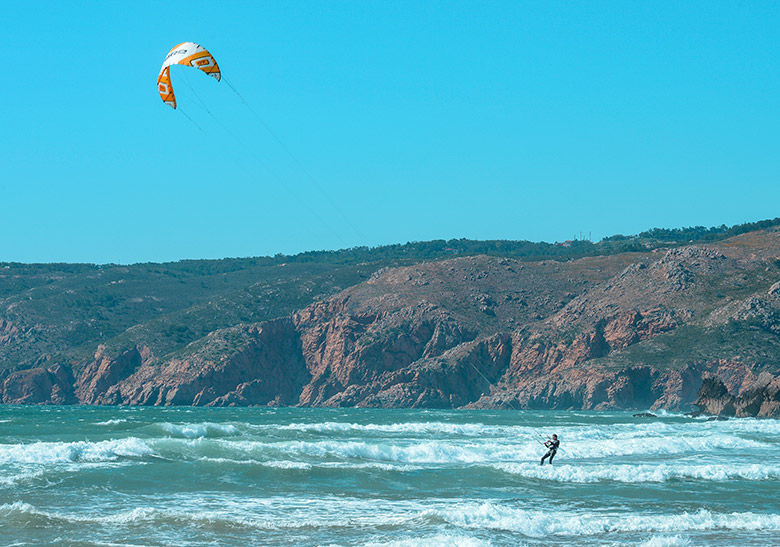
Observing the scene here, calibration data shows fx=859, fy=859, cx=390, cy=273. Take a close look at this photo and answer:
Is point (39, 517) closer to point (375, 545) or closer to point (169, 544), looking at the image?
point (169, 544)

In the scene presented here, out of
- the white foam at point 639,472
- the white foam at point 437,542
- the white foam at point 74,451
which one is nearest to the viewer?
the white foam at point 437,542

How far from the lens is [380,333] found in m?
92.9

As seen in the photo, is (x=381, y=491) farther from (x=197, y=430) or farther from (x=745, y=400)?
(x=745, y=400)

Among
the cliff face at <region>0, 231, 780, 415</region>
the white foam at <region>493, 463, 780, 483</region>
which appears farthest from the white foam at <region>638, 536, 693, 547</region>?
the cliff face at <region>0, 231, 780, 415</region>

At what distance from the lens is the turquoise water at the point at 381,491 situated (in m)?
18.3

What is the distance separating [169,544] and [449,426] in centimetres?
3000

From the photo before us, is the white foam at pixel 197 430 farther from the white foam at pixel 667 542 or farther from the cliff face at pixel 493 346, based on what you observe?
the cliff face at pixel 493 346

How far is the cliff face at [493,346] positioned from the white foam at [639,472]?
48172 mm

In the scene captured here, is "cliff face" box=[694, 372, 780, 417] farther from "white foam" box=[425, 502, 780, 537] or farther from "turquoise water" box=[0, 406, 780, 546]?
"white foam" box=[425, 502, 780, 537]

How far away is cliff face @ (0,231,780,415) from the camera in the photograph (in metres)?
78.3

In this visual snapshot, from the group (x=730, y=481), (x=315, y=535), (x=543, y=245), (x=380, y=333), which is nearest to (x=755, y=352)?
(x=380, y=333)

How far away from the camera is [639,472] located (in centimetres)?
2662

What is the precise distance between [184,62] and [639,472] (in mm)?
19072

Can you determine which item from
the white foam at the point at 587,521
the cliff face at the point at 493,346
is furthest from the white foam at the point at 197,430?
the cliff face at the point at 493,346
